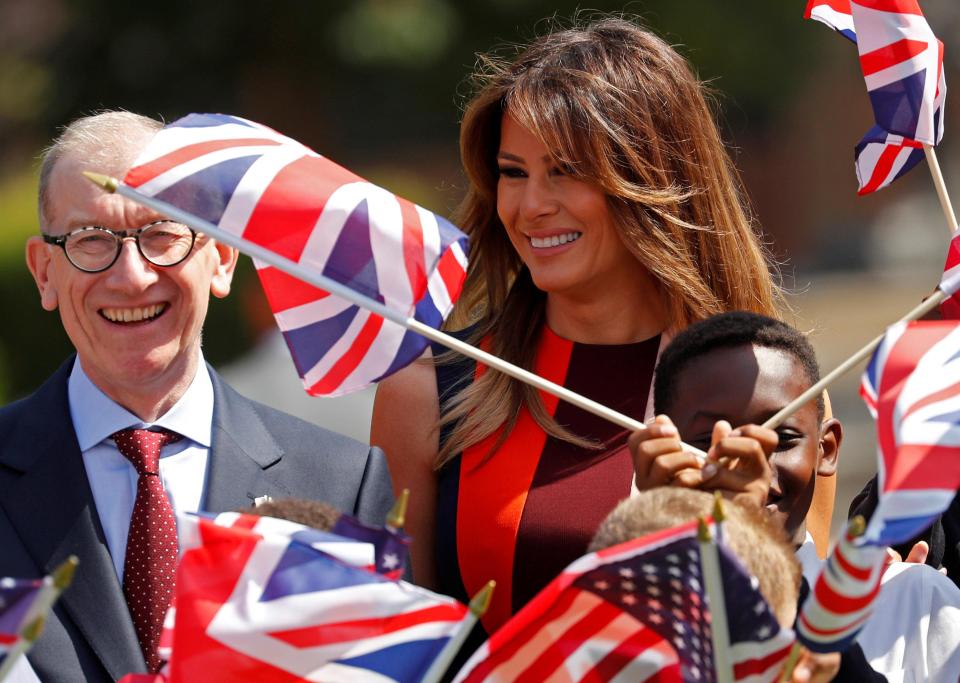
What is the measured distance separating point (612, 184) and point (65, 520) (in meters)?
1.53

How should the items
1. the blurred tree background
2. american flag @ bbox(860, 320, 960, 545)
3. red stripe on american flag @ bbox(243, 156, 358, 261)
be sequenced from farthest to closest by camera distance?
the blurred tree background, red stripe on american flag @ bbox(243, 156, 358, 261), american flag @ bbox(860, 320, 960, 545)

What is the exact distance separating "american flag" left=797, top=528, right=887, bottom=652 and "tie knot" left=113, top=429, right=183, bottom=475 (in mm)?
1650

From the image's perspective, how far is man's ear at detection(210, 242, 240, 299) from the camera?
4.12 metres

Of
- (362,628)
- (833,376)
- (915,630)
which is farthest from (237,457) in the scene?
(915,630)

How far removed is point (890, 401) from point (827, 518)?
128cm

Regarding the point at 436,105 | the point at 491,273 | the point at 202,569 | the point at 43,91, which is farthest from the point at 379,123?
the point at 202,569

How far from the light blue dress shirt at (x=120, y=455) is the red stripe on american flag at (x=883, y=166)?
1774 millimetres

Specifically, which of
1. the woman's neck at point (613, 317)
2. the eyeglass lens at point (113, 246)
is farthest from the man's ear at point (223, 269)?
the woman's neck at point (613, 317)

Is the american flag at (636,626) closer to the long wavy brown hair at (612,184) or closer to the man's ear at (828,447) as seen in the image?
the man's ear at (828,447)

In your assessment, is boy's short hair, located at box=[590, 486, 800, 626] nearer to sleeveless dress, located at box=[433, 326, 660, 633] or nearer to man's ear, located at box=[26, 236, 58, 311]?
sleeveless dress, located at box=[433, 326, 660, 633]

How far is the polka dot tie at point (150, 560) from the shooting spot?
144 inches

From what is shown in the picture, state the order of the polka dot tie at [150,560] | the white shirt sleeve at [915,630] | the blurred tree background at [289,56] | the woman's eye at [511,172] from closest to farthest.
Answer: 1. the white shirt sleeve at [915,630]
2. the polka dot tie at [150,560]
3. the woman's eye at [511,172]
4. the blurred tree background at [289,56]

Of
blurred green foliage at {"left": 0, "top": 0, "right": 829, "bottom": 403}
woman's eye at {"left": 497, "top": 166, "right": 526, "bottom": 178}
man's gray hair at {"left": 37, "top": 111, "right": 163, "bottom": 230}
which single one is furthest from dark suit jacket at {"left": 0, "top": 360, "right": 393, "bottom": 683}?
blurred green foliage at {"left": 0, "top": 0, "right": 829, "bottom": 403}

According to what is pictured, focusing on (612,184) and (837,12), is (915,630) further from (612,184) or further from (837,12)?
(837,12)
